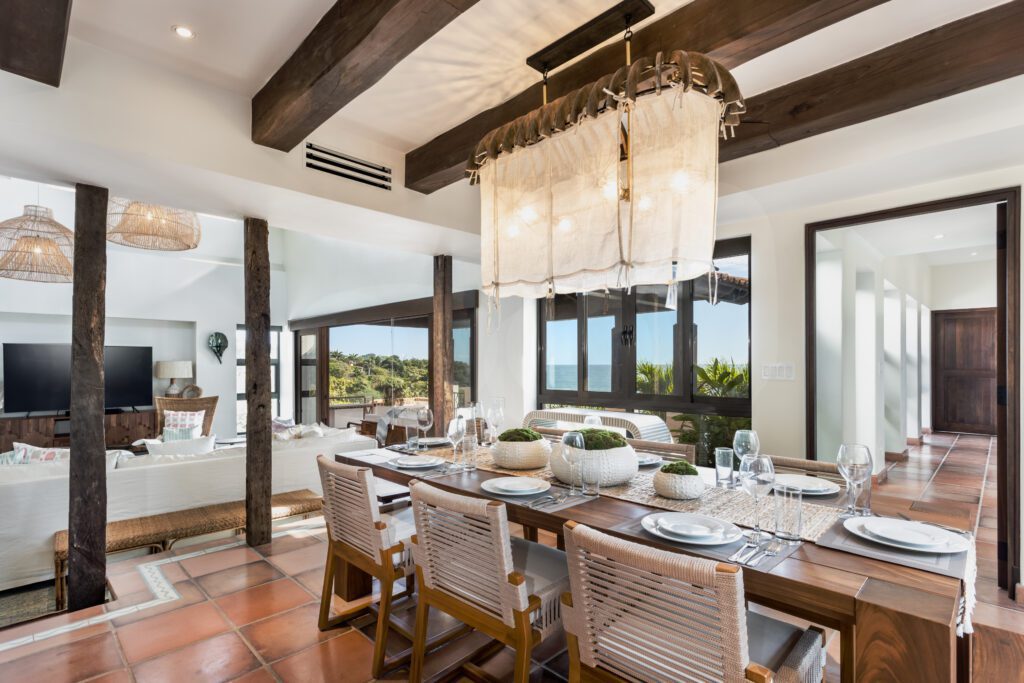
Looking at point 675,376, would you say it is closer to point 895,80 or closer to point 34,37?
point 895,80

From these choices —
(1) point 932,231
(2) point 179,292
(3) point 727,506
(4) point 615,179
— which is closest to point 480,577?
(3) point 727,506

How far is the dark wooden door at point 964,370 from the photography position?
24.5ft

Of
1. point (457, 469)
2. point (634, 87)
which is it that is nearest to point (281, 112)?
point (634, 87)

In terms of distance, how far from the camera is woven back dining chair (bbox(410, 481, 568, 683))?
1491 mm

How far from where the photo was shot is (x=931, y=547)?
1291 millimetres

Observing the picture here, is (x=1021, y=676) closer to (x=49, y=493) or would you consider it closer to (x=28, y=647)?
(x=28, y=647)

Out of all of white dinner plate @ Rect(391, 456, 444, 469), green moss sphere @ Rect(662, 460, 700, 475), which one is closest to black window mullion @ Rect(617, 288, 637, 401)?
white dinner plate @ Rect(391, 456, 444, 469)

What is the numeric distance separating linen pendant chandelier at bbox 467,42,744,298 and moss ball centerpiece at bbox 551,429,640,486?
0.65 meters

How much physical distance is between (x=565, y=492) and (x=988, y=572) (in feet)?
9.20

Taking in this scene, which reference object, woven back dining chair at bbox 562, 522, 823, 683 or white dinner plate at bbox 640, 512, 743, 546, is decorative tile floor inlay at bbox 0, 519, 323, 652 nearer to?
woven back dining chair at bbox 562, 522, 823, 683

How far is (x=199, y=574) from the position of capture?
296cm

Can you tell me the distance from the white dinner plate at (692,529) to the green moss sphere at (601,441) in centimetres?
45

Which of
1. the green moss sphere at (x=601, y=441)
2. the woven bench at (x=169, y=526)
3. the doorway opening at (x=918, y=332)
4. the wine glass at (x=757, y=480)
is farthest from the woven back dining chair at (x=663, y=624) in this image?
the woven bench at (x=169, y=526)

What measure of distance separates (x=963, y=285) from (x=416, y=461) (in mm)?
8856
